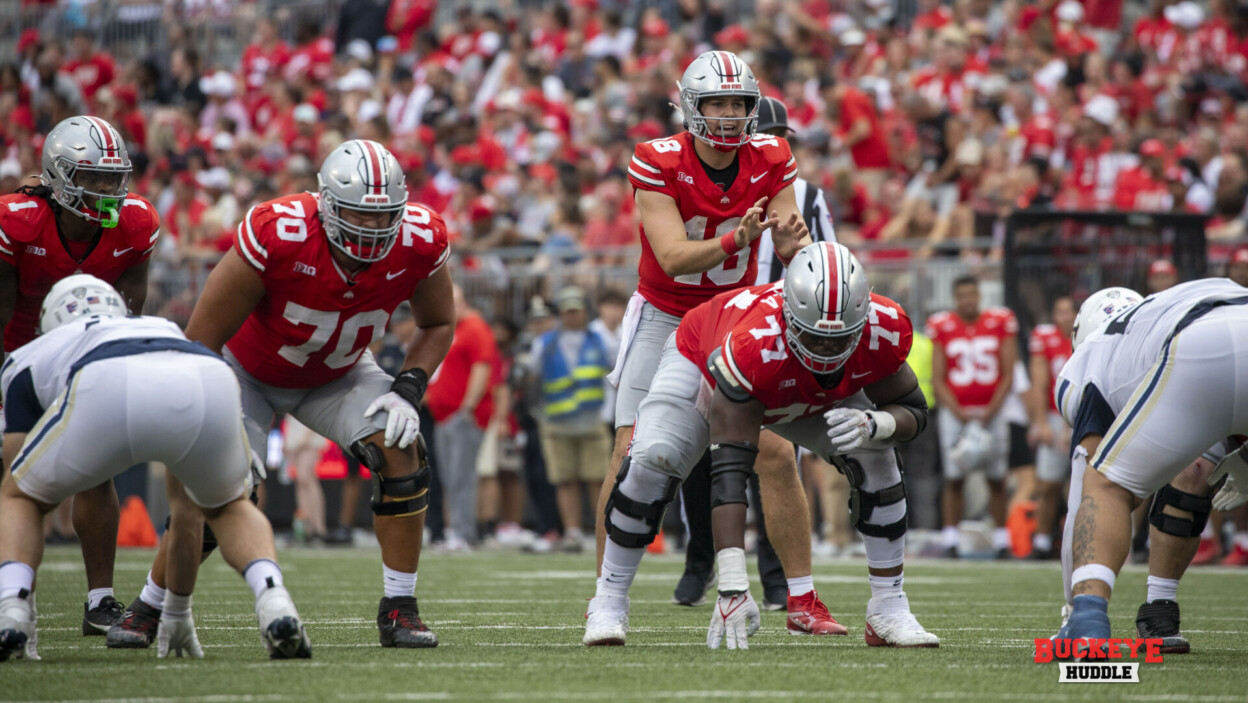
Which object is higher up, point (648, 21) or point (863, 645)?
point (648, 21)

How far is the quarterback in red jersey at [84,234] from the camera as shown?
20.6ft

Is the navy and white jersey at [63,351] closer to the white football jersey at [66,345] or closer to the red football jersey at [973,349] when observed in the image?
the white football jersey at [66,345]

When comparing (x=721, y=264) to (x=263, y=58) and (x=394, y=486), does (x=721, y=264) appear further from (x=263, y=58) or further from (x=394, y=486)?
(x=263, y=58)

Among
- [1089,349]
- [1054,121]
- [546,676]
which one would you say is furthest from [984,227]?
[546,676]

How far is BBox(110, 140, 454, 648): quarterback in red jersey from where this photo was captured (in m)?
5.53

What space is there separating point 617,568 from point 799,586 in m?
0.93

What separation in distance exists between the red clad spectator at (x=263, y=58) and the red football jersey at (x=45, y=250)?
1527 cm

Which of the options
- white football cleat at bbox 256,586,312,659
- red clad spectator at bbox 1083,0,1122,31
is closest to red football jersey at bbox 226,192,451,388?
white football cleat at bbox 256,586,312,659

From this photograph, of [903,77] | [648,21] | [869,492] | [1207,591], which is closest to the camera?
[869,492]

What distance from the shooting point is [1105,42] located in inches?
645

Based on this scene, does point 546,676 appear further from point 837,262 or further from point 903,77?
point 903,77

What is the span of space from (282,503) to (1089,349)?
10449 mm

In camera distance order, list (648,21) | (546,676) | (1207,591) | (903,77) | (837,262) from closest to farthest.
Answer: (546,676)
(837,262)
(1207,591)
(903,77)
(648,21)

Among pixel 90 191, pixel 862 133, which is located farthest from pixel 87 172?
pixel 862 133
